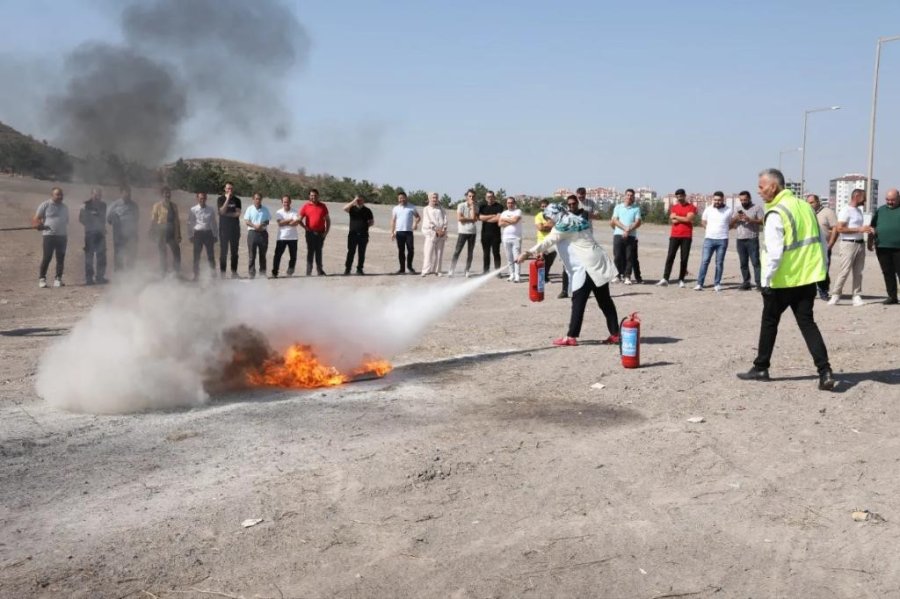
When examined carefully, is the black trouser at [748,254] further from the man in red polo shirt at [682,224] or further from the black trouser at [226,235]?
the black trouser at [226,235]

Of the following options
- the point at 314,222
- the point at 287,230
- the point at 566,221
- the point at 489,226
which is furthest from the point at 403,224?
the point at 566,221

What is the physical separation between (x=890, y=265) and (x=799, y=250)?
7129 mm

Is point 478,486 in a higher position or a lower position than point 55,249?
lower

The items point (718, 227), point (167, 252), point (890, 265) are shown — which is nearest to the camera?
point (167, 252)

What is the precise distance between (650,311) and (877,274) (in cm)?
1067

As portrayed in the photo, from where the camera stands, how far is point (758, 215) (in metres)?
16.0

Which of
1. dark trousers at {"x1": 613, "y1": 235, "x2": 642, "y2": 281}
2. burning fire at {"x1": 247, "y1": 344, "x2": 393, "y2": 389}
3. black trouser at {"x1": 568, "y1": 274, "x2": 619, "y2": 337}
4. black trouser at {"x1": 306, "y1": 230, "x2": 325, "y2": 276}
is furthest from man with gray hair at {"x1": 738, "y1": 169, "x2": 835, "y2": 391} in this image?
black trouser at {"x1": 306, "y1": 230, "x2": 325, "y2": 276}

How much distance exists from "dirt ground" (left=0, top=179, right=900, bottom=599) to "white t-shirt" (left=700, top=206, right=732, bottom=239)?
22.1 ft

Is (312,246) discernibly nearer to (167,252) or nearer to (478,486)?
(167,252)

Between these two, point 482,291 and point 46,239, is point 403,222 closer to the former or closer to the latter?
point 482,291

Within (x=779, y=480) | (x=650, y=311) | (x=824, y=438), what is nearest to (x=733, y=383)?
(x=824, y=438)

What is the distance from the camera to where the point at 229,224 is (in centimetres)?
1723

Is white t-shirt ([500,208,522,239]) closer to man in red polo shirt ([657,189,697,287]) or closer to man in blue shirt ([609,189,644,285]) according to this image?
man in blue shirt ([609,189,644,285])

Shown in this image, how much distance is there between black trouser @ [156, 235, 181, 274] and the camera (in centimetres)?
1026
